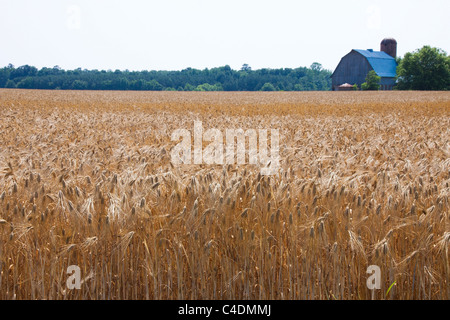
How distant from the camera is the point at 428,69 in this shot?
70.6m

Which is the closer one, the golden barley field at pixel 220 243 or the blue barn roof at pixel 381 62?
the golden barley field at pixel 220 243

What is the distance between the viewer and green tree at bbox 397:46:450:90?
230 ft

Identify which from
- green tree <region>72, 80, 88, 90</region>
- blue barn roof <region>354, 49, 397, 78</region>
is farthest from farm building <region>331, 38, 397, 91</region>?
green tree <region>72, 80, 88, 90</region>

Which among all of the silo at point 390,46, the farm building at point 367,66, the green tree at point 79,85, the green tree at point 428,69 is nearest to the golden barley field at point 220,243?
the green tree at point 428,69

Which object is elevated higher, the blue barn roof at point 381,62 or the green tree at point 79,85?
the blue barn roof at point 381,62

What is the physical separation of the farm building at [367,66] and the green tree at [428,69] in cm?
926

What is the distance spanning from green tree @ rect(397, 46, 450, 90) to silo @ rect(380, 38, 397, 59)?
20.1 metres

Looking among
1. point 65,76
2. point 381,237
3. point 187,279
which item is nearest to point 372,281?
point 381,237

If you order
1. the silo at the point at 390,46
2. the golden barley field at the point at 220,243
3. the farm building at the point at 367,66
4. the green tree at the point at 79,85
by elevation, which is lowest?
the golden barley field at the point at 220,243

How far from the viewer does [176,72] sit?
11631 cm

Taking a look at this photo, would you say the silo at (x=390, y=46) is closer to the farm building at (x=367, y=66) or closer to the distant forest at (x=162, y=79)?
the farm building at (x=367, y=66)

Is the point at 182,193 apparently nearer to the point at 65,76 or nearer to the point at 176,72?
the point at 65,76

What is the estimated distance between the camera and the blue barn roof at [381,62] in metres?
82.1
